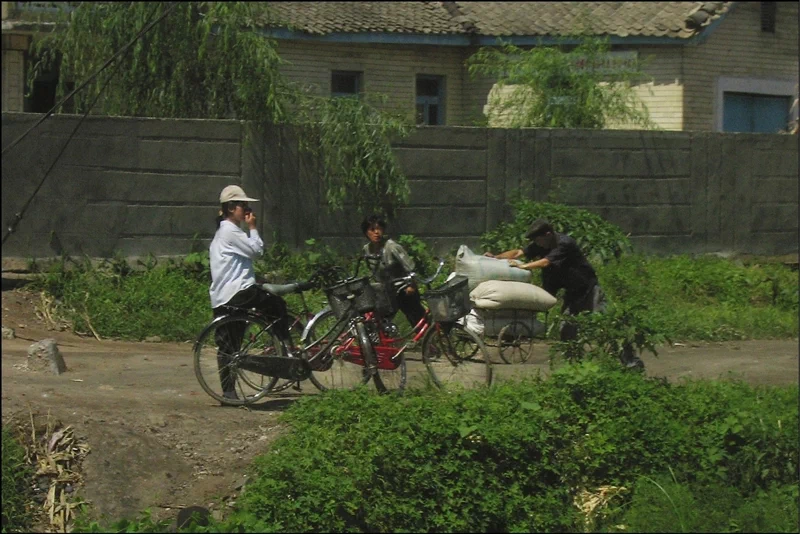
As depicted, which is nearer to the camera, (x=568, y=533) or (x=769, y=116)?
(x=568, y=533)

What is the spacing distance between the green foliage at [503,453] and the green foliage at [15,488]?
130 centimetres

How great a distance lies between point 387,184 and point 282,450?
19.9ft

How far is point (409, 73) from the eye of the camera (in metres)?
20.6

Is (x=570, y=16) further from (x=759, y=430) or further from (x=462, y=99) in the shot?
(x=759, y=430)

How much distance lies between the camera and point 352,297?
8.45 m

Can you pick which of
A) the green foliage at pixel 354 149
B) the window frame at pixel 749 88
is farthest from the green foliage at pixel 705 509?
the window frame at pixel 749 88

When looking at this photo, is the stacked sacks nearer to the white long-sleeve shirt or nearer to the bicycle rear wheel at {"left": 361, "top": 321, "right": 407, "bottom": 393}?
the bicycle rear wheel at {"left": 361, "top": 321, "right": 407, "bottom": 393}

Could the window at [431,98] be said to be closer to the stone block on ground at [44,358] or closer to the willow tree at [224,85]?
the willow tree at [224,85]

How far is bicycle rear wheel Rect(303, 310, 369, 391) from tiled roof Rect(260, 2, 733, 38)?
36.1ft

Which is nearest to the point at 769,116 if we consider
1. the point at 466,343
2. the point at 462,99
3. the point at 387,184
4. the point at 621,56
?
the point at 621,56

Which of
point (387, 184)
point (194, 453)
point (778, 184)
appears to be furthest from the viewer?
point (778, 184)

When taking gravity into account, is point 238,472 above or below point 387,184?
below

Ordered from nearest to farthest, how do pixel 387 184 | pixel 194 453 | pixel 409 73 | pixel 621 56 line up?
pixel 194 453 → pixel 387 184 → pixel 621 56 → pixel 409 73

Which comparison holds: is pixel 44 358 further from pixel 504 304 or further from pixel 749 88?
pixel 749 88
